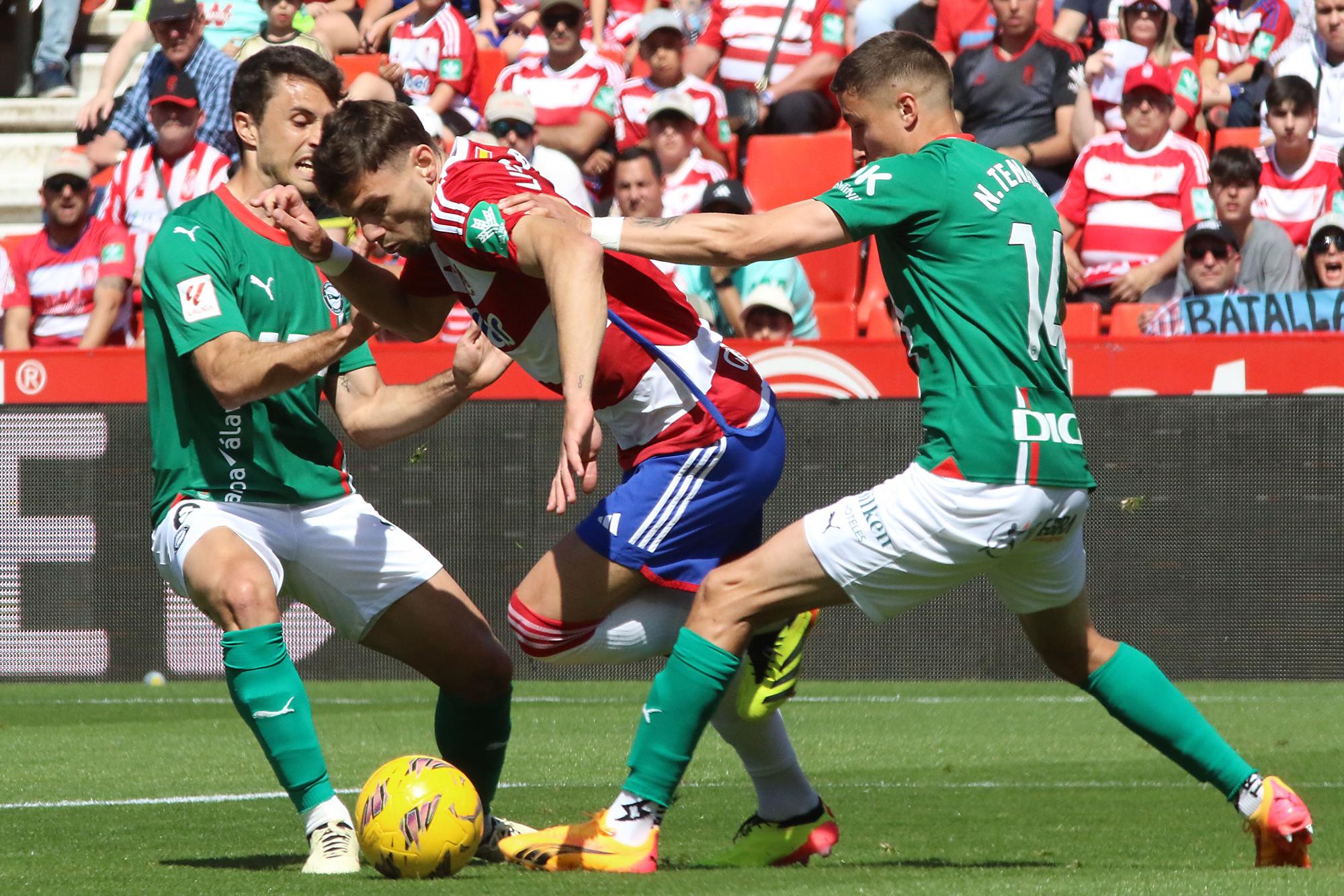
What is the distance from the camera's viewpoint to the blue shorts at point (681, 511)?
4.82 metres

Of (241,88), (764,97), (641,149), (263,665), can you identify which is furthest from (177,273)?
(764,97)

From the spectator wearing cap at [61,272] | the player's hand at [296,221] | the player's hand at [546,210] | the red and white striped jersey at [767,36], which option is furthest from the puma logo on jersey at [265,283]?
the red and white striped jersey at [767,36]

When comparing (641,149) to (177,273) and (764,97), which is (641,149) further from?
(177,273)

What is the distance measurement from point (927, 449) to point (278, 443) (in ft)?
6.52

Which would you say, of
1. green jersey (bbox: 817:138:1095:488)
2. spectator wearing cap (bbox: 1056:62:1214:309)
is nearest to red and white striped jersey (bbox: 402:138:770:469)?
green jersey (bbox: 817:138:1095:488)

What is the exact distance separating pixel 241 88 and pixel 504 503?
523cm

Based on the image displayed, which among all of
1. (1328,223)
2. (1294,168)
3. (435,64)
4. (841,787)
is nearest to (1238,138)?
(1294,168)

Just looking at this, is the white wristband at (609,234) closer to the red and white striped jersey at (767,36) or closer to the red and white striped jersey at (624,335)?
the red and white striped jersey at (624,335)

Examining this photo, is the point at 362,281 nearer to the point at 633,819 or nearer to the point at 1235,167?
the point at 633,819

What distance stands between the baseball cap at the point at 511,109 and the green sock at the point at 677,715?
8123 mm

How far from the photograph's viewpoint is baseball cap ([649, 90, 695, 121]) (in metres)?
12.1

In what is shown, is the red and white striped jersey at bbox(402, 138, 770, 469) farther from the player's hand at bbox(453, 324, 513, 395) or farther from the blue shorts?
the player's hand at bbox(453, 324, 513, 395)

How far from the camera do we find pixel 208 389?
5.35 metres

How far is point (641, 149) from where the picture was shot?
38.4 ft
